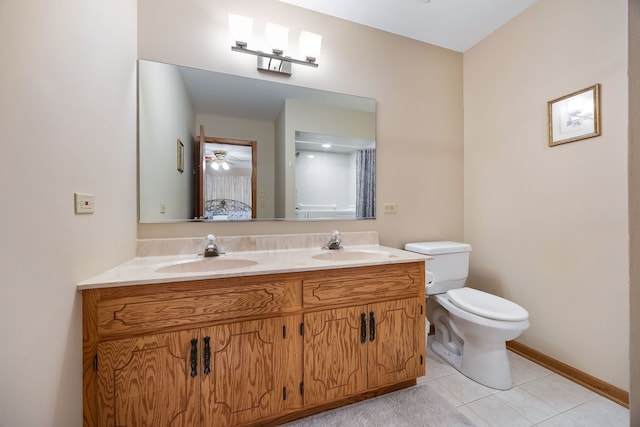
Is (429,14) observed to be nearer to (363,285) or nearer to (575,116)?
(575,116)

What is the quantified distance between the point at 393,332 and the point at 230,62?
2002mm

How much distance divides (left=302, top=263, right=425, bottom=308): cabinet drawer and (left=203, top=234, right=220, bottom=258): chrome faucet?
1.99ft

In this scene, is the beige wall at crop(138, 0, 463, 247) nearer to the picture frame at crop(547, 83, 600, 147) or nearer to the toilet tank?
the toilet tank

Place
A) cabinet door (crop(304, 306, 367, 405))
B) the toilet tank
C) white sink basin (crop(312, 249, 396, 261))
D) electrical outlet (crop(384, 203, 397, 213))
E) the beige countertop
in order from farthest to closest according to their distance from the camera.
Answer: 1. electrical outlet (crop(384, 203, 397, 213))
2. the toilet tank
3. white sink basin (crop(312, 249, 396, 261))
4. cabinet door (crop(304, 306, 367, 405))
5. the beige countertop

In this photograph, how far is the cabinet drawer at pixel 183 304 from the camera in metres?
1.02

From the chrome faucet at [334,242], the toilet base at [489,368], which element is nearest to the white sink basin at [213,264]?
the chrome faucet at [334,242]

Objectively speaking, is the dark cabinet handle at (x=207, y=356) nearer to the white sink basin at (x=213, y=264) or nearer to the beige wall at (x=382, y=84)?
the white sink basin at (x=213, y=264)

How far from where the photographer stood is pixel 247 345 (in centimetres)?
119

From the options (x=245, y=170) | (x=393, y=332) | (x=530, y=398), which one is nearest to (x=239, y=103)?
(x=245, y=170)

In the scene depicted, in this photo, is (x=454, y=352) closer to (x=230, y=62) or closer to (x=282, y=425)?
(x=282, y=425)

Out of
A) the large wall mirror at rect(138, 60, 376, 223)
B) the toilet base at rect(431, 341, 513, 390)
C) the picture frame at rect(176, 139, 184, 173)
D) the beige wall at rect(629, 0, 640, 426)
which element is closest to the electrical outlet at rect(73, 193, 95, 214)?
the large wall mirror at rect(138, 60, 376, 223)

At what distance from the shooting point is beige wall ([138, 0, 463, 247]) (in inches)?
63.6

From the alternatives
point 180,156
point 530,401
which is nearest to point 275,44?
point 180,156

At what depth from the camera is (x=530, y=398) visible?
153 cm
